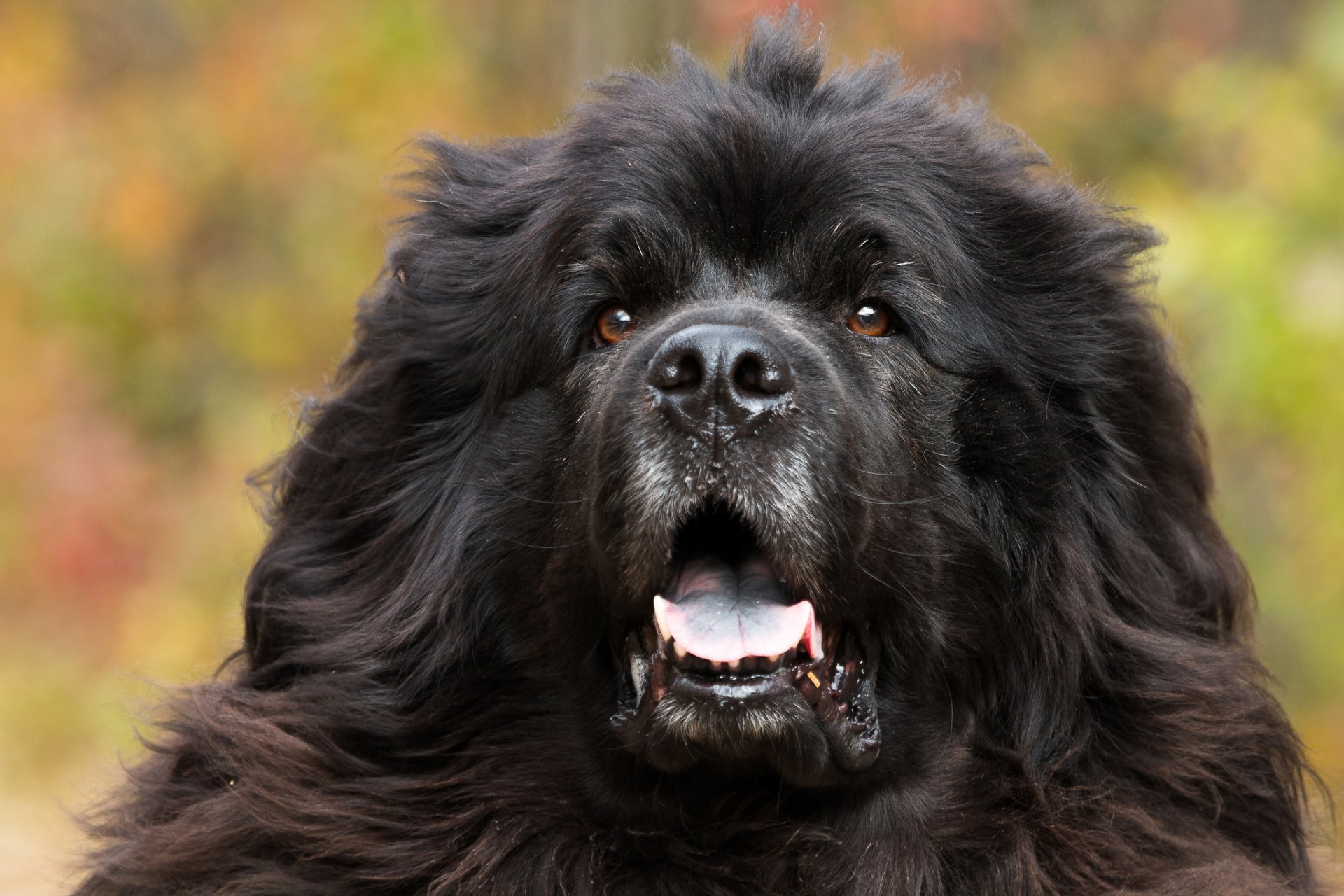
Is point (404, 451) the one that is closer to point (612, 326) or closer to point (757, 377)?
point (612, 326)

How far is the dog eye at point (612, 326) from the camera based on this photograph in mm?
4266

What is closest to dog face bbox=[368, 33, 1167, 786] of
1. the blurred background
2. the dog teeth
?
the dog teeth

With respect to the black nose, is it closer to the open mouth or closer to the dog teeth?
the open mouth

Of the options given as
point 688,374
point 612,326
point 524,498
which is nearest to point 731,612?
point 688,374

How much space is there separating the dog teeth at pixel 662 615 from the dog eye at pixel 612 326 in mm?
816

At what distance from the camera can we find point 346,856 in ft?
13.5

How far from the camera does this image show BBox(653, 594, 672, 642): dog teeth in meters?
3.73

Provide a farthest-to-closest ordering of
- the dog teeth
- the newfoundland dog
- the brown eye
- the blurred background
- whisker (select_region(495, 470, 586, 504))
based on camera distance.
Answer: the blurred background → the brown eye → whisker (select_region(495, 470, 586, 504)) → the newfoundland dog → the dog teeth

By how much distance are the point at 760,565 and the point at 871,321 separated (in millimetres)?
788

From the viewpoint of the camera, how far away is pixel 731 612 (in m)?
3.77

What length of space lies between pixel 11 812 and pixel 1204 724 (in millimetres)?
7798

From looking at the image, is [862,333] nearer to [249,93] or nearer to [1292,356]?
[1292,356]

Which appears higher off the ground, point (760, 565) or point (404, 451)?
point (404, 451)

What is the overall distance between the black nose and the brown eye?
544mm
